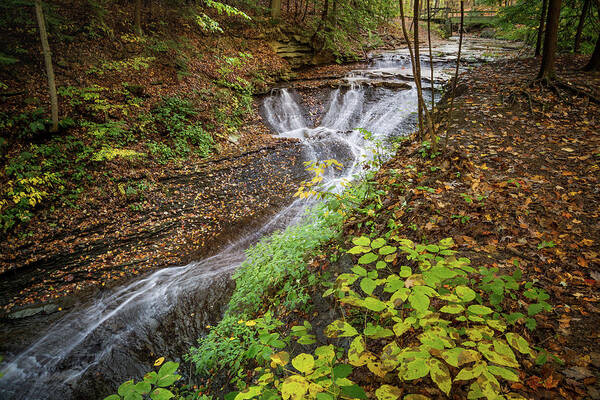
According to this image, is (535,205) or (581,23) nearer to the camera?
(535,205)

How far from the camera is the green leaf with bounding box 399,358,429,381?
112 cm

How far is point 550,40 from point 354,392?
362 inches

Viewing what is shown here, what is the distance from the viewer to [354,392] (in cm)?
113

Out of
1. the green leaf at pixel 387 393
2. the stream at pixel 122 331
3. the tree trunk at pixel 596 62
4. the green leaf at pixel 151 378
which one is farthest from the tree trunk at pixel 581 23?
the green leaf at pixel 151 378

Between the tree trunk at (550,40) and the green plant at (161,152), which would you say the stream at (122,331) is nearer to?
the green plant at (161,152)

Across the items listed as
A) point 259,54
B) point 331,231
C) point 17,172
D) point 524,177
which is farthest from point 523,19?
point 17,172

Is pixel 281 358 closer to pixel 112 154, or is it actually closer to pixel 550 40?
pixel 112 154

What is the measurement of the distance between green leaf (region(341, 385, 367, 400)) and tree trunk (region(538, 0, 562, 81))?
9.03 m

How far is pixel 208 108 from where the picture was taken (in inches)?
426

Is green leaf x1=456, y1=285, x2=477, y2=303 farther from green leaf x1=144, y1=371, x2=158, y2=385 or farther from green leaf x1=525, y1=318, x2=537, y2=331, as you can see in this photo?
green leaf x1=144, y1=371, x2=158, y2=385

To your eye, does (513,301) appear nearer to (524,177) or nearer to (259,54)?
(524,177)

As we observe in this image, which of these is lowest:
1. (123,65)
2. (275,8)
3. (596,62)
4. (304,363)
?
(596,62)

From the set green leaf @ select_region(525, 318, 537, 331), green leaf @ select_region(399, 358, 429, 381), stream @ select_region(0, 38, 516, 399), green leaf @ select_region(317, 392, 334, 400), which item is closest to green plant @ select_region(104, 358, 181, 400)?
green leaf @ select_region(317, 392, 334, 400)

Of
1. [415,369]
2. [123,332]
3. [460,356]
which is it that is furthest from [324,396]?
[123,332]
